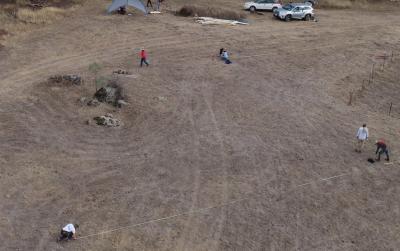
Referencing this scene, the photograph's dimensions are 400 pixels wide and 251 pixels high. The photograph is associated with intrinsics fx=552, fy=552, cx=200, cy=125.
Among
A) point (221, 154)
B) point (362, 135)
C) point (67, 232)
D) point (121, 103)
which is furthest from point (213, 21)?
point (67, 232)

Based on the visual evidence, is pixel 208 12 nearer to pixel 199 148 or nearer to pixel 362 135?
pixel 199 148

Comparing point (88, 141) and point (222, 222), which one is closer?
point (222, 222)

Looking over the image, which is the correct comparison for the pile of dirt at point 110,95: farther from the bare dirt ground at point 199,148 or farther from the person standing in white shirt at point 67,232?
the person standing in white shirt at point 67,232

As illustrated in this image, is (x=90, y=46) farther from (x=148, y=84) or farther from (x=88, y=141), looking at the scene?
(x=88, y=141)

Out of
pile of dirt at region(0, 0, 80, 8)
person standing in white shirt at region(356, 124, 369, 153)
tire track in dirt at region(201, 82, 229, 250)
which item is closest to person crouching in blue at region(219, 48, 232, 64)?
tire track in dirt at region(201, 82, 229, 250)

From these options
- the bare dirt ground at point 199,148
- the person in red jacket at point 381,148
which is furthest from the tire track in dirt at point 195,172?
the person in red jacket at point 381,148

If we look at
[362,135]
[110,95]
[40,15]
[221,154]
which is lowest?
[221,154]

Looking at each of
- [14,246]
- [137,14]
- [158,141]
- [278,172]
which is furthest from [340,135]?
[137,14]

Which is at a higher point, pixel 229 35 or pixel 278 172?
pixel 229 35
